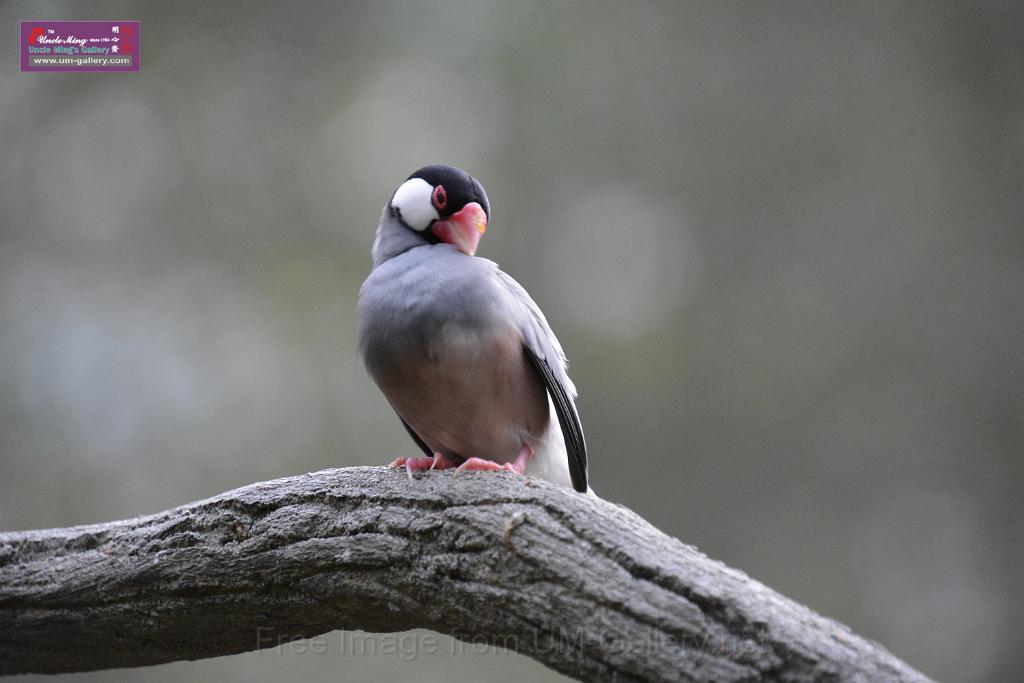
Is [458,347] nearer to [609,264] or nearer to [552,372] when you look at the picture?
[552,372]

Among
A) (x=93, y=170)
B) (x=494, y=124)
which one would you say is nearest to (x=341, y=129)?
(x=494, y=124)

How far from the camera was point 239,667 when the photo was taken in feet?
16.1

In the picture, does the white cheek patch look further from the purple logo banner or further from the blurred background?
the purple logo banner

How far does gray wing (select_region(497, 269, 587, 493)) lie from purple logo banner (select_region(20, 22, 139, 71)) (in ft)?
11.4

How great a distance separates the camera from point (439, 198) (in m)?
2.40

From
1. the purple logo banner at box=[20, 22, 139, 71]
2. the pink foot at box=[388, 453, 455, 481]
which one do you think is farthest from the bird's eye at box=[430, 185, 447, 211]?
the purple logo banner at box=[20, 22, 139, 71]

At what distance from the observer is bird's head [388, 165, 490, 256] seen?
7.85 ft

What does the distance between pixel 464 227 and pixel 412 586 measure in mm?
1010

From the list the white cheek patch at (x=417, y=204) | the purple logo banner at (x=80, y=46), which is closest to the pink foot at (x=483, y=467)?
the white cheek patch at (x=417, y=204)

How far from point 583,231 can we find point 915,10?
7.89 feet

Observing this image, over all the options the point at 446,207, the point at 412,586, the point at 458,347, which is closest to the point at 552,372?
the point at 458,347

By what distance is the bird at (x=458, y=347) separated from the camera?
7.03ft

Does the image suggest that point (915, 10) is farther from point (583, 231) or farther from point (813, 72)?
point (583, 231)

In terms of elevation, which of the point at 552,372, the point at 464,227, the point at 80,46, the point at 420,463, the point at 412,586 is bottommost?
the point at 412,586
